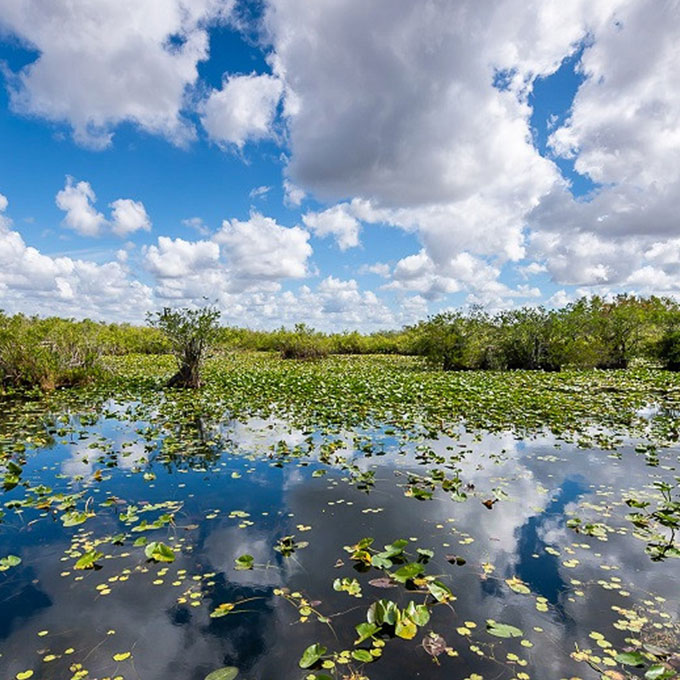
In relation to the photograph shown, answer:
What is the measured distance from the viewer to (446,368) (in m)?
22.2

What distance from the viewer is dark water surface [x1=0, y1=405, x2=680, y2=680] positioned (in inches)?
117

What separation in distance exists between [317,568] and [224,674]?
1.36m

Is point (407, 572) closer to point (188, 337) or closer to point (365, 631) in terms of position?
point (365, 631)

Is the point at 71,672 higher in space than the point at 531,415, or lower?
lower

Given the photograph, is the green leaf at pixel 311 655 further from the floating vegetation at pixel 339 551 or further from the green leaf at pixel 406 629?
the green leaf at pixel 406 629

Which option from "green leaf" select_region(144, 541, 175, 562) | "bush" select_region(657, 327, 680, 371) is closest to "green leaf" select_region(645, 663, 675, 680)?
"green leaf" select_region(144, 541, 175, 562)

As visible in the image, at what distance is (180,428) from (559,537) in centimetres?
752

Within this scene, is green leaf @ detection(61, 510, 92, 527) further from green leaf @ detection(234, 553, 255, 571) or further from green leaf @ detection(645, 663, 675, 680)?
green leaf @ detection(645, 663, 675, 680)

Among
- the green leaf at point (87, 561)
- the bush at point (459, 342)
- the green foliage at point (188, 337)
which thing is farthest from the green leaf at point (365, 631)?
the bush at point (459, 342)

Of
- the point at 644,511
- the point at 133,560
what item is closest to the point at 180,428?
the point at 133,560

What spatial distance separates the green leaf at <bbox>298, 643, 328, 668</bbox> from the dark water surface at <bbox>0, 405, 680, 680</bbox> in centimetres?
6

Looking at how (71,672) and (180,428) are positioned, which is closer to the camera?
(71,672)

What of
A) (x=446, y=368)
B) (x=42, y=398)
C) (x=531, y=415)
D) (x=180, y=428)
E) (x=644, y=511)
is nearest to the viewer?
(x=644, y=511)

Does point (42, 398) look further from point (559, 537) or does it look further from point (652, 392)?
point (652, 392)
